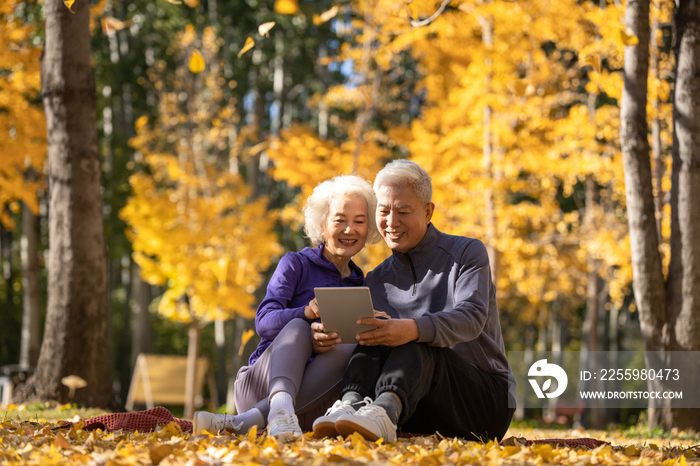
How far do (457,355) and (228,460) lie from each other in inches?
47.8

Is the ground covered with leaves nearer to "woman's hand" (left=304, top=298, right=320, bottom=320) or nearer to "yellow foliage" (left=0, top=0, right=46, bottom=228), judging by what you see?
"woman's hand" (left=304, top=298, right=320, bottom=320)

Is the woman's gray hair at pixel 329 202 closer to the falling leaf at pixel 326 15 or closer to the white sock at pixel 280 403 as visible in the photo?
the white sock at pixel 280 403

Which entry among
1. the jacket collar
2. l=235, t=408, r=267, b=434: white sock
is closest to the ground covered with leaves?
l=235, t=408, r=267, b=434: white sock

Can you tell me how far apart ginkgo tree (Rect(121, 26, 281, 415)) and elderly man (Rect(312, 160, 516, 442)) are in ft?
31.7

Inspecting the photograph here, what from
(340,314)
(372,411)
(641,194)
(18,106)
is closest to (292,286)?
(340,314)

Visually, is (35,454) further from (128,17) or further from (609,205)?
(128,17)

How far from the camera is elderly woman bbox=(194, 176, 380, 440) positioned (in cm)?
284

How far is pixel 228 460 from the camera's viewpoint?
203 cm

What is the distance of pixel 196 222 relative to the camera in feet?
43.5

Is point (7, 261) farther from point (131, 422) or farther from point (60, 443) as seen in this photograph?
point (60, 443)

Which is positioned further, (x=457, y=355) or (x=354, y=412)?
(x=457, y=355)

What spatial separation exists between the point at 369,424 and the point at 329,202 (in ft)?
4.60

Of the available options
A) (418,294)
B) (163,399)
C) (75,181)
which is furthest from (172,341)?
(418,294)

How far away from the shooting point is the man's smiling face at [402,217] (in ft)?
10.3
